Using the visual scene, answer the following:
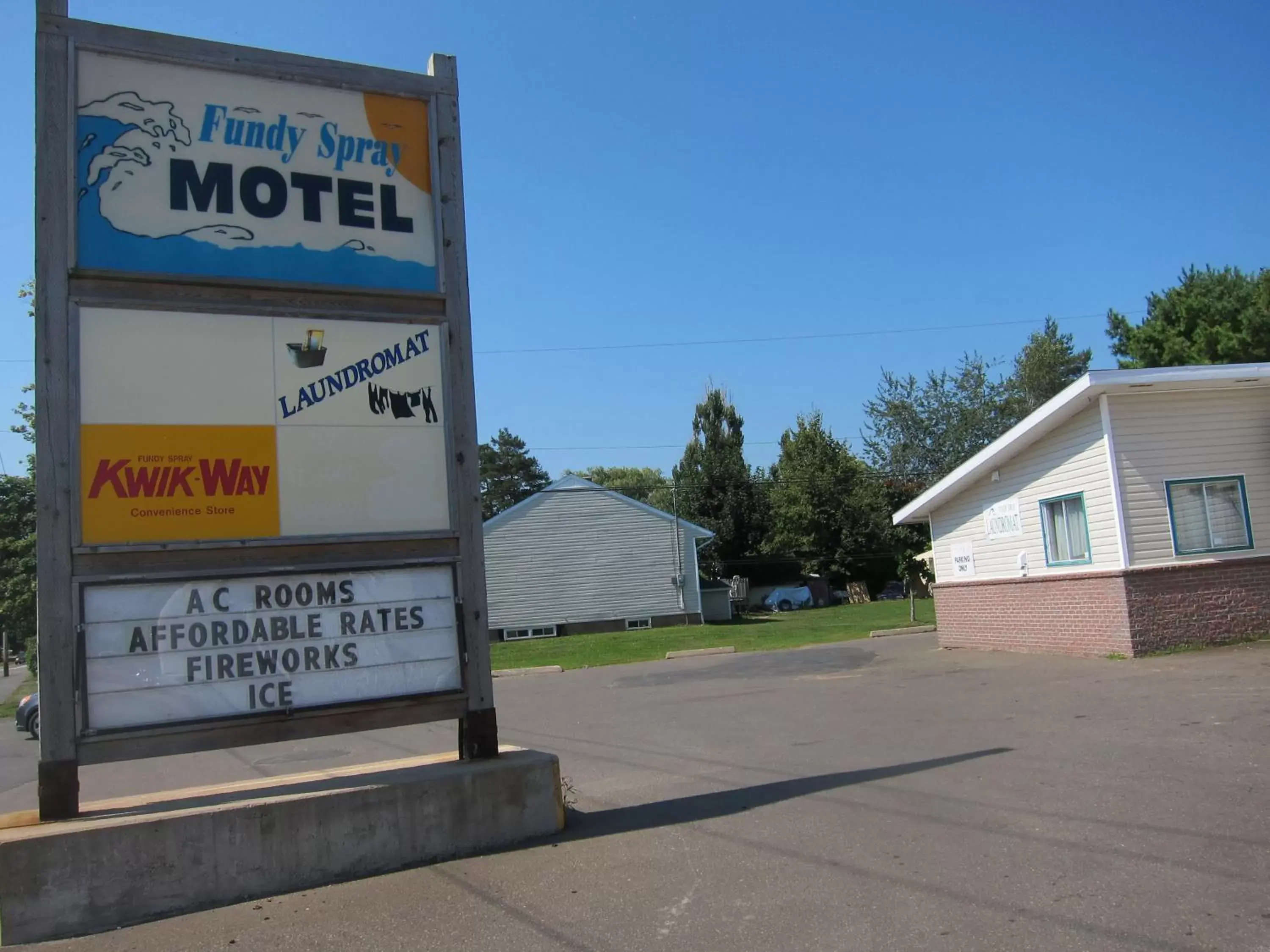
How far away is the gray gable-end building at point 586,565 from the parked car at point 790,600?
12.4 meters

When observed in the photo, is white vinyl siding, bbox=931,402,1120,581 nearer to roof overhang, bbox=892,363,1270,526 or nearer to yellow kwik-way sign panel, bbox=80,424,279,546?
roof overhang, bbox=892,363,1270,526

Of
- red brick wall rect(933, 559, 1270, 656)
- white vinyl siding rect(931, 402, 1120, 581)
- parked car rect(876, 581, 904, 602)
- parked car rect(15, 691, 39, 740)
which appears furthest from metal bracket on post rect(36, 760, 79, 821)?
parked car rect(876, 581, 904, 602)

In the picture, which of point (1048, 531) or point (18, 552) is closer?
point (1048, 531)

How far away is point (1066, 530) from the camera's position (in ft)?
56.4

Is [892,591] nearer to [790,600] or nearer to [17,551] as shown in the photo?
[790,600]

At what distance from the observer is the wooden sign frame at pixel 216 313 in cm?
623

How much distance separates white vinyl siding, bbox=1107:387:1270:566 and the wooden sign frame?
12.0 m

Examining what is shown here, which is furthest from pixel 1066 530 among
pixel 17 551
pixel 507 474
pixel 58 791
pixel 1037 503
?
pixel 507 474

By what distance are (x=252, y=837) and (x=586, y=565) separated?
35.5 m

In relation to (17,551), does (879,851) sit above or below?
below

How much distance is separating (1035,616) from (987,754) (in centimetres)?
1016

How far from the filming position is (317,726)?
6.71 metres

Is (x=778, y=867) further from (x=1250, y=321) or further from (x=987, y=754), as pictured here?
(x=1250, y=321)

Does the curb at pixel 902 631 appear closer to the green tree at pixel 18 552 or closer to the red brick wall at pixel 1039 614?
the red brick wall at pixel 1039 614
